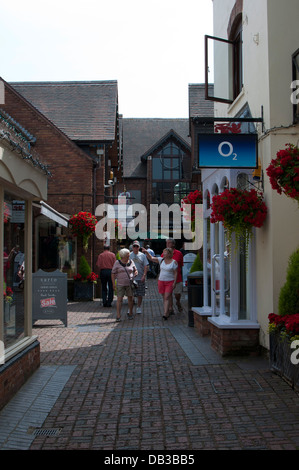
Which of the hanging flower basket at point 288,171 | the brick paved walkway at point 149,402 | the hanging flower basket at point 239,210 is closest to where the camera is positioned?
the brick paved walkway at point 149,402

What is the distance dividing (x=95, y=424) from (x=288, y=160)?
3358 mm

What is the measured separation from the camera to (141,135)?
49.5 metres

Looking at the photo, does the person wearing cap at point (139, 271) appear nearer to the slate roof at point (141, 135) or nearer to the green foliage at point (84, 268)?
the green foliage at point (84, 268)

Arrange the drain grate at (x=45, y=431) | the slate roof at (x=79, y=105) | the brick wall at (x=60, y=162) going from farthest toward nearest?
the slate roof at (x=79, y=105)
the brick wall at (x=60, y=162)
the drain grate at (x=45, y=431)

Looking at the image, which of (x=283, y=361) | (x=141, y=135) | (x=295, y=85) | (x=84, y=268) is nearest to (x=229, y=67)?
(x=295, y=85)

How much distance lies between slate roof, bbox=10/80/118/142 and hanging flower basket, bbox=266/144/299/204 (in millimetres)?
13820

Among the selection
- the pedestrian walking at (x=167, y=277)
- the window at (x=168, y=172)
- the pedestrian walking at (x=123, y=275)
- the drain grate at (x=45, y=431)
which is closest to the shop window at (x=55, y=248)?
the pedestrian walking at (x=123, y=275)

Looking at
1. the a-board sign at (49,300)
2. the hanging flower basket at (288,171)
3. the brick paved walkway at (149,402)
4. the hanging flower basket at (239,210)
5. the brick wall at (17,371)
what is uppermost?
the hanging flower basket at (288,171)

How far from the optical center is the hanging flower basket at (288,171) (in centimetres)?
560

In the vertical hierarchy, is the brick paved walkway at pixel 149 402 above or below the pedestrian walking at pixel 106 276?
below

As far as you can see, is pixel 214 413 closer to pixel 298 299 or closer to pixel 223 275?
pixel 298 299

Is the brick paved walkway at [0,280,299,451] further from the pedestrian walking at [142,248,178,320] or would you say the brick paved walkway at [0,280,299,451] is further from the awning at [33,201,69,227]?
the awning at [33,201,69,227]

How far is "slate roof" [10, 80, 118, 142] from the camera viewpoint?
19812 millimetres

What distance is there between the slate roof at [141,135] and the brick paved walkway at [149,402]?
37.0 meters
